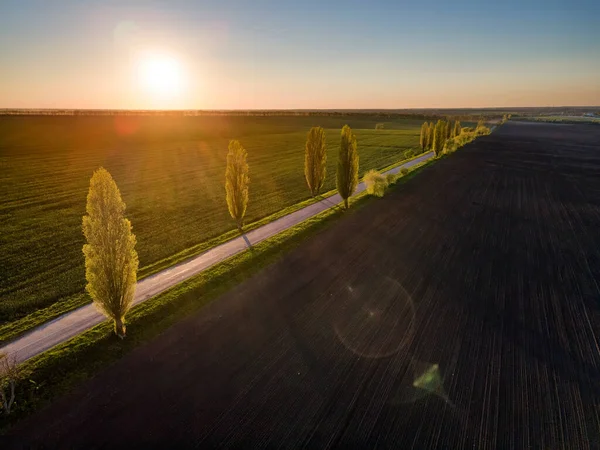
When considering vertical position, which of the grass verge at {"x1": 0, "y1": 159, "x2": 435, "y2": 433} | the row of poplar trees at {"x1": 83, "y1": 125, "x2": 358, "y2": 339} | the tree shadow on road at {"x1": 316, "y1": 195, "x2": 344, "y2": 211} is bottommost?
the tree shadow on road at {"x1": 316, "y1": 195, "x2": 344, "y2": 211}

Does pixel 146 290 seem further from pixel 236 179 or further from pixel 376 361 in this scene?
pixel 376 361

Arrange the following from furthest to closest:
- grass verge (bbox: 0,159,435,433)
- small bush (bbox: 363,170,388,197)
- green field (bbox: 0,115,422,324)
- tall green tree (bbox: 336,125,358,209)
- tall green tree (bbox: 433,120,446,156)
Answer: tall green tree (bbox: 433,120,446,156)
small bush (bbox: 363,170,388,197)
tall green tree (bbox: 336,125,358,209)
green field (bbox: 0,115,422,324)
grass verge (bbox: 0,159,435,433)

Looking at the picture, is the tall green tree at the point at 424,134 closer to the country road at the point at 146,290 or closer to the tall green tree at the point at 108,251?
the country road at the point at 146,290

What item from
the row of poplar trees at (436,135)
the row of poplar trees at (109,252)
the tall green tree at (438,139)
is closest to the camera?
the row of poplar trees at (109,252)

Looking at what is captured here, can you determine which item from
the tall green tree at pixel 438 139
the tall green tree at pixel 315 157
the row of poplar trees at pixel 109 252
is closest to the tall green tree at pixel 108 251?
the row of poplar trees at pixel 109 252

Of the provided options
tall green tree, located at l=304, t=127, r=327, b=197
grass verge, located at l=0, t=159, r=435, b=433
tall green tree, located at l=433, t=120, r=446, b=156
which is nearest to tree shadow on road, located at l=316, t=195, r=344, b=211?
tall green tree, located at l=304, t=127, r=327, b=197

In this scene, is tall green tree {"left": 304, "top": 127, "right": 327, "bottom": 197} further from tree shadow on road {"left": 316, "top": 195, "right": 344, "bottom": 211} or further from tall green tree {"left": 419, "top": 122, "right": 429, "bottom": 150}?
tall green tree {"left": 419, "top": 122, "right": 429, "bottom": 150}

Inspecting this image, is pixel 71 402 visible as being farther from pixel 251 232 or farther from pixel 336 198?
pixel 336 198
